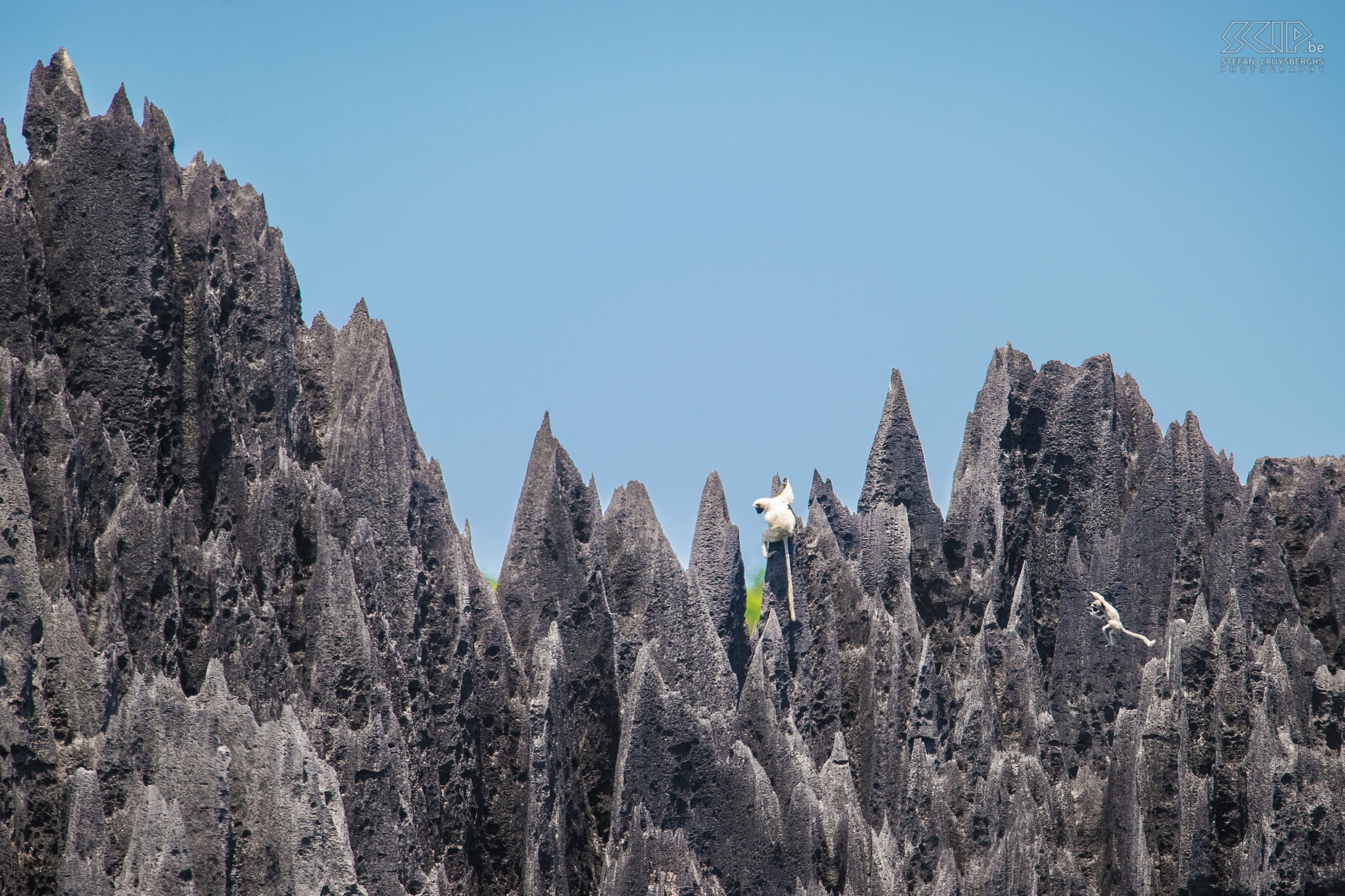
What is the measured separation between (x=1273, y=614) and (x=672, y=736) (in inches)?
473

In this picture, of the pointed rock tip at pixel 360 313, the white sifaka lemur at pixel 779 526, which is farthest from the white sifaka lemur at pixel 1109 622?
the pointed rock tip at pixel 360 313

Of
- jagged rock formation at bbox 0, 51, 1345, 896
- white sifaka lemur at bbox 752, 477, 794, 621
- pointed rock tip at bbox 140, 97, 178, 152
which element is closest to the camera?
jagged rock formation at bbox 0, 51, 1345, 896

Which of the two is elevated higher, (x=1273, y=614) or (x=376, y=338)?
(x=376, y=338)

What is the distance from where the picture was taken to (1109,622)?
2416 centimetres

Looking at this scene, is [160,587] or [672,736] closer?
[160,587]

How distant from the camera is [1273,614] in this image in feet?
82.0

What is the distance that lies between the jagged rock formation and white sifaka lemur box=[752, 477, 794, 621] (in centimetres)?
23

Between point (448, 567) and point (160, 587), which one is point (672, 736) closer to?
point (448, 567)

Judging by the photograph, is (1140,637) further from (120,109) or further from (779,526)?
(120,109)

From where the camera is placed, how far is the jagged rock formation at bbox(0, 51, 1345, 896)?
15328 mm

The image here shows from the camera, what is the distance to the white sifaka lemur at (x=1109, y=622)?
2408 cm

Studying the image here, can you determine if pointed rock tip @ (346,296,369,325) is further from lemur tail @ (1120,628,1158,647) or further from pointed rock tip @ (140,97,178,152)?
lemur tail @ (1120,628,1158,647)

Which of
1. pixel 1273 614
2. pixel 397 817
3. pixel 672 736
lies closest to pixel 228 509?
pixel 397 817

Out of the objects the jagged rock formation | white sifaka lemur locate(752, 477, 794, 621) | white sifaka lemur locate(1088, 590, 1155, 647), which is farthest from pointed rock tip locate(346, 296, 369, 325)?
white sifaka lemur locate(1088, 590, 1155, 647)
